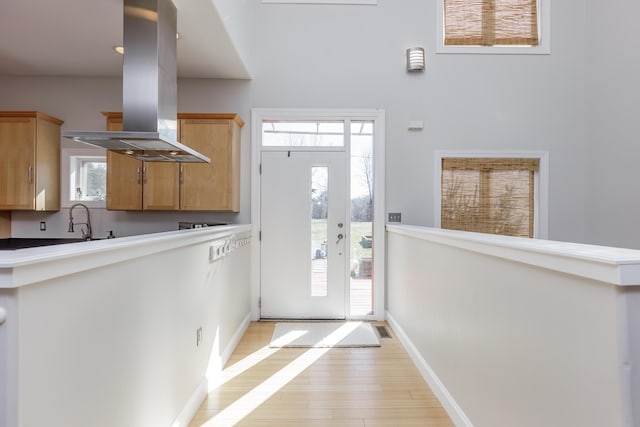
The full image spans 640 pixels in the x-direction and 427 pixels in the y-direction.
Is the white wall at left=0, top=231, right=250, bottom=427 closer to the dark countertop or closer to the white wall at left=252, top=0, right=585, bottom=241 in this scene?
the dark countertop

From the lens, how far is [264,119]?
4.01 m

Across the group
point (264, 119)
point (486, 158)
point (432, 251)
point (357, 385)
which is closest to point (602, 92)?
point (486, 158)

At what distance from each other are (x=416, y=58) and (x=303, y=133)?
1.45 meters

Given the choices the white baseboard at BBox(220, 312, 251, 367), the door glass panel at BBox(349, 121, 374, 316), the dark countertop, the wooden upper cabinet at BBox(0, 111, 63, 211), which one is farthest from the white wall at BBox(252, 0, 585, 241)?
the dark countertop

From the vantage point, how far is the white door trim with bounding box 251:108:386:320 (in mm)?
3953

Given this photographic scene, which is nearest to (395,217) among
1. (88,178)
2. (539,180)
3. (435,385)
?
(539,180)

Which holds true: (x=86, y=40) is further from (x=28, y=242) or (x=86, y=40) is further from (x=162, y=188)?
(x=28, y=242)

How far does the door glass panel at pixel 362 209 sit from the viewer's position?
406 centimetres

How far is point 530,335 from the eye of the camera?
126 cm

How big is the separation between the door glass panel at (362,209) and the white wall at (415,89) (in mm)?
221

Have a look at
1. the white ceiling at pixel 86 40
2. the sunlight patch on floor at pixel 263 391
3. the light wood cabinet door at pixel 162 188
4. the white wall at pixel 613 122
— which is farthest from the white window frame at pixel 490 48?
the sunlight patch on floor at pixel 263 391

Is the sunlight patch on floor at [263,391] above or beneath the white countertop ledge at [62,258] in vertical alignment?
beneath

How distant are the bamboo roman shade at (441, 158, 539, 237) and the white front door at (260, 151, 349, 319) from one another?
118 centimetres

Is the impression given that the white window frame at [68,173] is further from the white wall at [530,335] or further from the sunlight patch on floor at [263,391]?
the white wall at [530,335]
